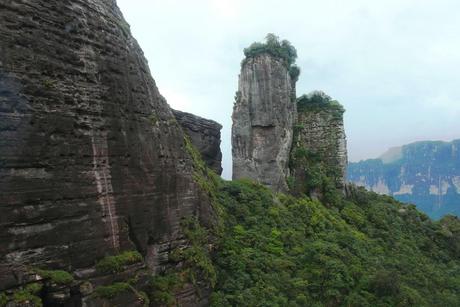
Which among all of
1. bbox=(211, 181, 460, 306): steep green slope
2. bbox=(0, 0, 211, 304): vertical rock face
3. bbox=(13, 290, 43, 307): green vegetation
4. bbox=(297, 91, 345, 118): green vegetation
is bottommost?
bbox=(211, 181, 460, 306): steep green slope

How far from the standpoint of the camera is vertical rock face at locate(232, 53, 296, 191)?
32.6 m

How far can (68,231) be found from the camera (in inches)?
444

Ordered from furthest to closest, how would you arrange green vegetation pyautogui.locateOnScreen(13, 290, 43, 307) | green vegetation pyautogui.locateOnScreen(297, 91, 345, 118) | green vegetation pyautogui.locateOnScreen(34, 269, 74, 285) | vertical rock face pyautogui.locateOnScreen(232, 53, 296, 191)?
green vegetation pyautogui.locateOnScreen(297, 91, 345, 118) < vertical rock face pyautogui.locateOnScreen(232, 53, 296, 191) < green vegetation pyautogui.locateOnScreen(34, 269, 74, 285) < green vegetation pyautogui.locateOnScreen(13, 290, 43, 307)

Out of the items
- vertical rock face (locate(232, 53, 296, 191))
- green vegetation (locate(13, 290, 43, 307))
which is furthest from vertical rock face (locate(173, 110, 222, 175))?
green vegetation (locate(13, 290, 43, 307))

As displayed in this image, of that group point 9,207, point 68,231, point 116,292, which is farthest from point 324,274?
point 9,207

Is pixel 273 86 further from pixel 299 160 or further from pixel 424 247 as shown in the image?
pixel 424 247

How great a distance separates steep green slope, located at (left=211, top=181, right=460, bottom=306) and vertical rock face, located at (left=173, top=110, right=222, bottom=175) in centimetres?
391

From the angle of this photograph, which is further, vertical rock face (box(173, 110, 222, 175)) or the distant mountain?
the distant mountain

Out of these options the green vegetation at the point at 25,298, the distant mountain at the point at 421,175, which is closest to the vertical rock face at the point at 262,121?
the green vegetation at the point at 25,298

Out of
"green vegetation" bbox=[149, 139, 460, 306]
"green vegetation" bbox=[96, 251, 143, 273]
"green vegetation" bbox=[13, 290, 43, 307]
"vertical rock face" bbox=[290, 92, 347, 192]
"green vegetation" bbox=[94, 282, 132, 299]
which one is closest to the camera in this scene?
"green vegetation" bbox=[13, 290, 43, 307]

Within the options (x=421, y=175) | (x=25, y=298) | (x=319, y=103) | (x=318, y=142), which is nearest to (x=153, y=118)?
(x=25, y=298)

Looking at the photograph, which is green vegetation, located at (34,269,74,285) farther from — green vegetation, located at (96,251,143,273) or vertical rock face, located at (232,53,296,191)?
vertical rock face, located at (232,53,296,191)

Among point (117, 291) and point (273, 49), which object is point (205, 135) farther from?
point (117, 291)

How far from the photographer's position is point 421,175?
95125 millimetres
